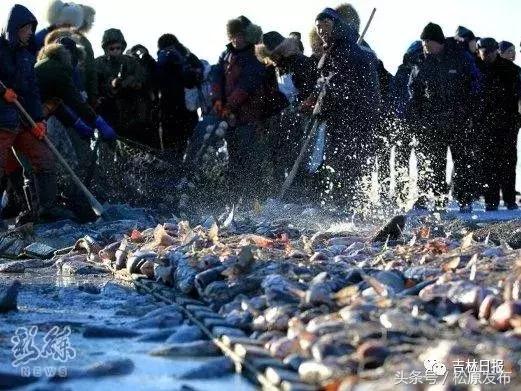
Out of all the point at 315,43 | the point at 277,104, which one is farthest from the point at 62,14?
the point at 315,43

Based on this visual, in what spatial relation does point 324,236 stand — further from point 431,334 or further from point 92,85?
point 92,85

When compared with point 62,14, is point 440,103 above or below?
below

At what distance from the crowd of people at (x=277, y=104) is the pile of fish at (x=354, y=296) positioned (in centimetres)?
444

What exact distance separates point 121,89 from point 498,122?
13.5 ft

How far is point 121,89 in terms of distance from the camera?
46.8 feet

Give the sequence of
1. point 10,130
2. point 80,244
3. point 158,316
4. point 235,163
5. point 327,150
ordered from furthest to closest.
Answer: point 235,163, point 327,150, point 10,130, point 80,244, point 158,316

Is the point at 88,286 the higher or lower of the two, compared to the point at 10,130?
lower

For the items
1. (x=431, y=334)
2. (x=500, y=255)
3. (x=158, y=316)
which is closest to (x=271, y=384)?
(x=431, y=334)

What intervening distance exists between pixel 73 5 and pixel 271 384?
10.5 meters

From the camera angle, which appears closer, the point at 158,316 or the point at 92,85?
the point at 158,316

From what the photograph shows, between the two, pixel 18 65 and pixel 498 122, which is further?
pixel 498 122

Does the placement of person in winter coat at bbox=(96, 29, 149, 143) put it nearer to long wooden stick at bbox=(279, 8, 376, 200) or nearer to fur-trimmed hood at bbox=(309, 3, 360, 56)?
long wooden stick at bbox=(279, 8, 376, 200)

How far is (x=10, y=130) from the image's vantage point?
1127 centimetres
